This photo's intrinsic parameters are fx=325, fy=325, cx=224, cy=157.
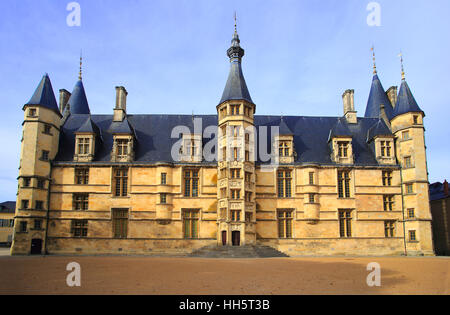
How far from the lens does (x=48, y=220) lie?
94.0 feet

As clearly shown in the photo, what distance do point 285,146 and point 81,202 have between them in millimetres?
19582

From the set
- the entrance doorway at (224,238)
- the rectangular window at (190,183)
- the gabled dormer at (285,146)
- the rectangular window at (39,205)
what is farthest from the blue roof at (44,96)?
the gabled dormer at (285,146)

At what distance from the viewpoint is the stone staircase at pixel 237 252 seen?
25516 millimetres

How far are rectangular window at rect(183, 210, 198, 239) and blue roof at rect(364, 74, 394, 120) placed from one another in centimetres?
2270

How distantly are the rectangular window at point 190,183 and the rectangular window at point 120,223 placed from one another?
577 centimetres

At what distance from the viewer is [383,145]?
3156cm

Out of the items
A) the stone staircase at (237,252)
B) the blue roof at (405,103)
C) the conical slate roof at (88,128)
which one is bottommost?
the stone staircase at (237,252)

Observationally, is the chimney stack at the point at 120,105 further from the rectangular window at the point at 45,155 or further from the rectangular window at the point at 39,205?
the rectangular window at the point at 39,205

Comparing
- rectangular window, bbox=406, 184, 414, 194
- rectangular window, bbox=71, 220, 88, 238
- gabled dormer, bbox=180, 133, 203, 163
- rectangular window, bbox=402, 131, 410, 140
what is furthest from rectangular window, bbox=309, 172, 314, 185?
rectangular window, bbox=71, 220, 88, 238

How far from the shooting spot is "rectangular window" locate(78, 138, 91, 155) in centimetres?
3012

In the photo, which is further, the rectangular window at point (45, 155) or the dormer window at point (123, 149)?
the dormer window at point (123, 149)

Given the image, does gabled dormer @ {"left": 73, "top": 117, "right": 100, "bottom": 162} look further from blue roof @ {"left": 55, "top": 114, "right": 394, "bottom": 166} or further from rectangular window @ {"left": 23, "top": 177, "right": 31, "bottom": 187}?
rectangular window @ {"left": 23, "top": 177, "right": 31, "bottom": 187}

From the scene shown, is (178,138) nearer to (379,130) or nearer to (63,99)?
(63,99)
